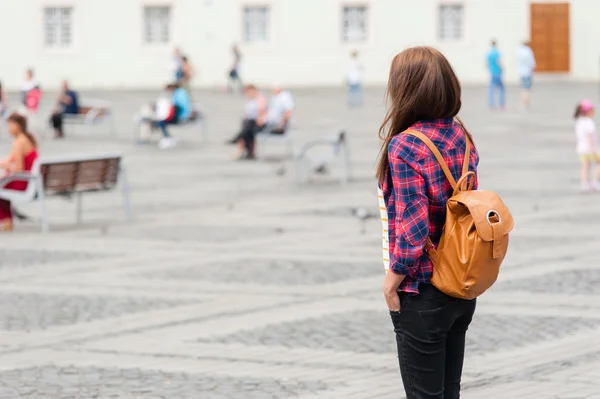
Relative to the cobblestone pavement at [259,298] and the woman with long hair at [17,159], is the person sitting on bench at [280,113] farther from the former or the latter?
the woman with long hair at [17,159]

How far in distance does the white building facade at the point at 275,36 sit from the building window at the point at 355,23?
3 cm

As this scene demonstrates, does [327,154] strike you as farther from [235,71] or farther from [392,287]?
[235,71]

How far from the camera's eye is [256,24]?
152 feet

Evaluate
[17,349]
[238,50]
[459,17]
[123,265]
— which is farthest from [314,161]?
[459,17]

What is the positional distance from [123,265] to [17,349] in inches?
129

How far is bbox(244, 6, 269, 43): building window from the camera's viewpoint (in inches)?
1818

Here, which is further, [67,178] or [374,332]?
[67,178]

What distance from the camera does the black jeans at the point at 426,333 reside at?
4.50 meters

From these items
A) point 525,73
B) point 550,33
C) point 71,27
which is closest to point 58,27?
point 71,27

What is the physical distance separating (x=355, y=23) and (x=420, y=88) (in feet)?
139

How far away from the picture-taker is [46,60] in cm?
4541

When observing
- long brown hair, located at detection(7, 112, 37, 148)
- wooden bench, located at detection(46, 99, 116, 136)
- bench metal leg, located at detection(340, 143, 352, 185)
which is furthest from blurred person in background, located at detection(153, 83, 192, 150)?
long brown hair, located at detection(7, 112, 37, 148)

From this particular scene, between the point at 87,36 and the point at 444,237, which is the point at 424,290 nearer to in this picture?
the point at 444,237

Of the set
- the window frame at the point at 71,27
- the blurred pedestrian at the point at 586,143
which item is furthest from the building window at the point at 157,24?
the blurred pedestrian at the point at 586,143
